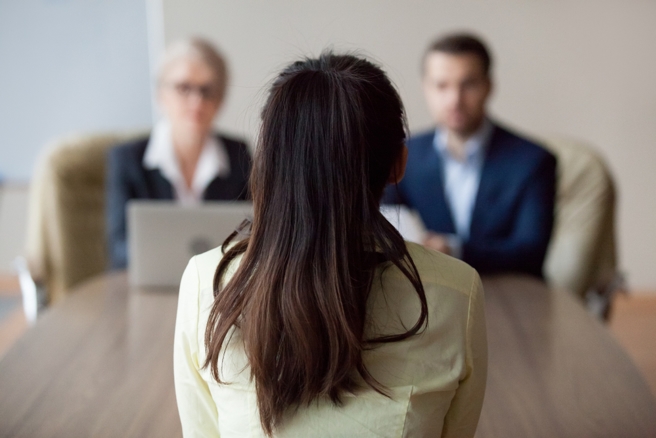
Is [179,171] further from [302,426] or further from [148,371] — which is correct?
[302,426]

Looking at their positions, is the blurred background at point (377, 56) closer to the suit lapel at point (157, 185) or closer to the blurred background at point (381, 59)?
the blurred background at point (381, 59)

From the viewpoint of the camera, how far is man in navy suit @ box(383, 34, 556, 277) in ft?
6.91

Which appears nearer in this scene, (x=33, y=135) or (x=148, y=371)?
(x=148, y=371)

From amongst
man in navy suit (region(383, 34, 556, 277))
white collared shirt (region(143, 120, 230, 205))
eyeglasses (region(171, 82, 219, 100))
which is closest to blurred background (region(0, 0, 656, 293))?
white collared shirt (region(143, 120, 230, 205))

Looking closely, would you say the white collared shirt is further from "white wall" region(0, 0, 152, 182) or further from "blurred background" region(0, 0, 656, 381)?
"white wall" region(0, 0, 152, 182)

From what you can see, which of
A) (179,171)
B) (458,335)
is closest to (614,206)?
(179,171)

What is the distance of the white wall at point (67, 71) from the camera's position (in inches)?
129

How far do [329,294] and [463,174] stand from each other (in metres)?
1.62

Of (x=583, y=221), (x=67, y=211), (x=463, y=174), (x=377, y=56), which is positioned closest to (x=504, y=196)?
(x=463, y=174)

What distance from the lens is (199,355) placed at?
0.88 meters

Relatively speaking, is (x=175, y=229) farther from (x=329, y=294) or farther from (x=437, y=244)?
(x=329, y=294)

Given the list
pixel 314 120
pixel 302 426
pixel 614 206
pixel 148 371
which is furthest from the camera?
pixel 614 206

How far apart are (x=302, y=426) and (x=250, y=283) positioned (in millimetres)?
206

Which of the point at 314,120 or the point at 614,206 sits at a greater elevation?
the point at 314,120
